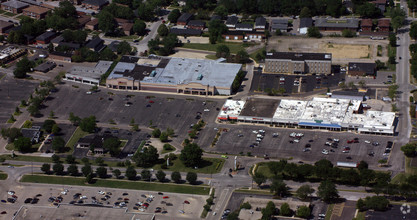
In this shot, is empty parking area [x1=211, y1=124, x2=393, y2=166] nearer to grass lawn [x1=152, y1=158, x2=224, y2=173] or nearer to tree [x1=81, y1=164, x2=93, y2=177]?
grass lawn [x1=152, y1=158, x2=224, y2=173]

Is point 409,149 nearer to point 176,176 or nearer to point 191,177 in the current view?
point 191,177

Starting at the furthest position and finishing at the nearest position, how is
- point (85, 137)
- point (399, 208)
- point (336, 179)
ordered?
1. point (85, 137)
2. point (336, 179)
3. point (399, 208)

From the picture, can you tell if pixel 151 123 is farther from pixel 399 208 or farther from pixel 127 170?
pixel 399 208

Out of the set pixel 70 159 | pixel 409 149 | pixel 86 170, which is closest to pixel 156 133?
pixel 70 159

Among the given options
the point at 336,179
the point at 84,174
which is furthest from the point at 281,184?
the point at 84,174

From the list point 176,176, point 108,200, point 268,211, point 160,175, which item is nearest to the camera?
point 268,211
